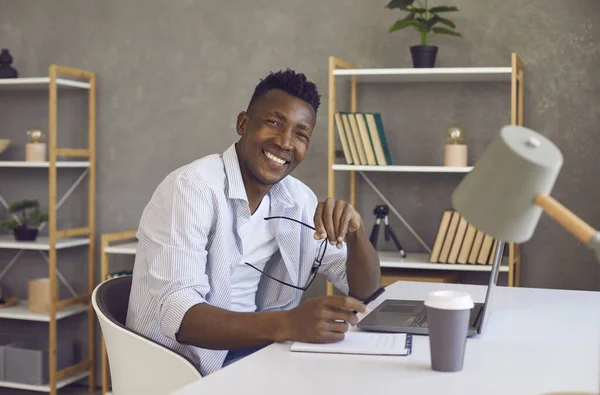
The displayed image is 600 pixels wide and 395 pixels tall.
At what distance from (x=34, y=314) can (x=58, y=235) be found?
1.34 ft

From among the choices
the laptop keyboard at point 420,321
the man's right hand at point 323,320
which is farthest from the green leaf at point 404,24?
the man's right hand at point 323,320

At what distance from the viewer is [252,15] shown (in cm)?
387

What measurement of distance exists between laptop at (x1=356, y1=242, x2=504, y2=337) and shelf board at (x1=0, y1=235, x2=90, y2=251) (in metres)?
2.43

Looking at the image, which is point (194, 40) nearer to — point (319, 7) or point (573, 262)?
point (319, 7)

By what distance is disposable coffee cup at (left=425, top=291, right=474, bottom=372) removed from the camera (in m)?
1.22

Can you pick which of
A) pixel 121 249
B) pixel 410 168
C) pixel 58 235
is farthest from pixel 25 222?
pixel 410 168

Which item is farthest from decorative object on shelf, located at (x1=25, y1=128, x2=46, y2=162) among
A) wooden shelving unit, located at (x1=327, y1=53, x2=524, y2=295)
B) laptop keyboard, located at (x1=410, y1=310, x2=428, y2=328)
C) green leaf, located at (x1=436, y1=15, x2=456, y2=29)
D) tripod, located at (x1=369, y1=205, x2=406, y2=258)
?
laptop keyboard, located at (x1=410, y1=310, x2=428, y2=328)

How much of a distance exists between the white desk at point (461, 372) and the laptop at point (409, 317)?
1.3 inches

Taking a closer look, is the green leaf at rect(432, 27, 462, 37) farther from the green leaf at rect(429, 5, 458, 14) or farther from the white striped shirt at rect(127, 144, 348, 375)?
the white striped shirt at rect(127, 144, 348, 375)

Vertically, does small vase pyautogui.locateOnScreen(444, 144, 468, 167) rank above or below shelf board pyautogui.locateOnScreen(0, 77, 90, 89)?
below

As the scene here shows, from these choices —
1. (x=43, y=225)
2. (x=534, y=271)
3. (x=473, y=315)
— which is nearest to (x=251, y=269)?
(x=473, y=315)

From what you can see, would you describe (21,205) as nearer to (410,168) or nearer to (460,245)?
(410,168)

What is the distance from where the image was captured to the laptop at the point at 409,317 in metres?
1.54

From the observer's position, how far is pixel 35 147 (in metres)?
3.94
